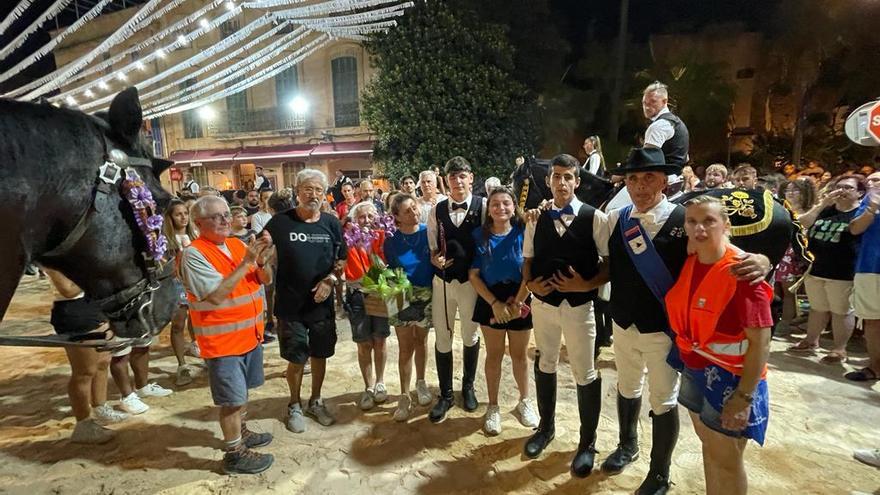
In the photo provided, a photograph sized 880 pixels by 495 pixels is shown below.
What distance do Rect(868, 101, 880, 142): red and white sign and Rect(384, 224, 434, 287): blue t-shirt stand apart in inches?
167

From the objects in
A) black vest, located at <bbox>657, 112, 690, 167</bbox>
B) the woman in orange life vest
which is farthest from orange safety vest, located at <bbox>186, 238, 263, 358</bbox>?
black vest, located at <bbox>657, 112, 690, 167</bbox>

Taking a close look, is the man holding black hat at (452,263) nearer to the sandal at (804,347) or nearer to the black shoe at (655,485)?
the black shoe at (655,485)

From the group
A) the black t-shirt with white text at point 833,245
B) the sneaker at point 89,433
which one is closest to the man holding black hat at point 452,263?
the sneaker at point 89,433

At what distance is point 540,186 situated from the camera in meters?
4.86

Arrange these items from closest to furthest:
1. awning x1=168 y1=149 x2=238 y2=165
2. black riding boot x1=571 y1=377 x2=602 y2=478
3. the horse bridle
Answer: the horse bridle
black riding boot x1=571 y1=377 x2=602 y2=478
awning x1=168 y1=149 x2=238 y2=165

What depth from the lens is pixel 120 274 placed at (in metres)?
2.03

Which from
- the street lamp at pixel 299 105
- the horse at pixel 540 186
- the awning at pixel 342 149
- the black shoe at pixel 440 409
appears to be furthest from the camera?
the street lamp at pixel 299 105

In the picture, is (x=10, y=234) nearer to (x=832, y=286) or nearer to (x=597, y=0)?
(x=832, y=286)

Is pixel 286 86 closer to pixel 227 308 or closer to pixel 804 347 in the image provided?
pixel 227 308

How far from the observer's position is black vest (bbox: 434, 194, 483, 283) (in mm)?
3850

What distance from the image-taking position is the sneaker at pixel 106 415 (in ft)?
13.6

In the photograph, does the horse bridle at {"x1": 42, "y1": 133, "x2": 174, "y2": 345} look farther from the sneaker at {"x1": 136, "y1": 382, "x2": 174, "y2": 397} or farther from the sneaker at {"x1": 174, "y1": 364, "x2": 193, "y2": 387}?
the sneaker at {"x1": 174, "y1": 364, "x2": 193, "y2": 387}

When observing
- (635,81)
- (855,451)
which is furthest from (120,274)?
(635,81)

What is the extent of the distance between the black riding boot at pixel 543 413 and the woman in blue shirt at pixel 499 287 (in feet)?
1.04
